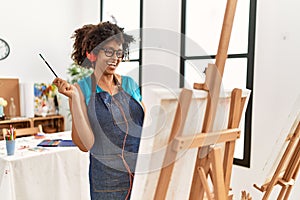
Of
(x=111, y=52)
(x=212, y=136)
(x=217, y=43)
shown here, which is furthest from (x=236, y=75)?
(x=212, y=136)

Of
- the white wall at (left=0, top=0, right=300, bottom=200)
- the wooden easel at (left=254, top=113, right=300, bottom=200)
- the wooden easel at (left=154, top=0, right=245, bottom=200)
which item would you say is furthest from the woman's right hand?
the wooden easel at (left=254, top=113, right=300, bottom=200)

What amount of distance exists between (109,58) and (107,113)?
0.75 ft

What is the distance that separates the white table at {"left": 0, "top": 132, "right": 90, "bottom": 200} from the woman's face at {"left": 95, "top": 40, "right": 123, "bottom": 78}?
3.45 feet

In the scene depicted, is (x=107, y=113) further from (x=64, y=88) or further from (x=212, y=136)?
(x=212, y=136)

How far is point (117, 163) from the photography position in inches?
46.5

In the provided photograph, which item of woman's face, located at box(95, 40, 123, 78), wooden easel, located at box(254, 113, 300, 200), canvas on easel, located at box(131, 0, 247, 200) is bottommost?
wooden easel, located at box(254, 113, 300, 200)

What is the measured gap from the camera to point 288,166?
4.42ft

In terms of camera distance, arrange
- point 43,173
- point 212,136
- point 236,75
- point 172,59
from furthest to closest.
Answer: point 172,59
point 236,75
point 43,173
point 212,136

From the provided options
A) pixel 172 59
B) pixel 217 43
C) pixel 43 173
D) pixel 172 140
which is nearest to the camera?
pixel 172 140

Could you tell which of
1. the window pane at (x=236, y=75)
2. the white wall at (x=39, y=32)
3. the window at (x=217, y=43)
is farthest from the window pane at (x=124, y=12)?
the window pane at (x=236, y=75)

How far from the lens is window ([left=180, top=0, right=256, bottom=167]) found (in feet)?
7.90

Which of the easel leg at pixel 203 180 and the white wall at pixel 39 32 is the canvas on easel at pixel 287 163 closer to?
the easel leg at pixel 203 180

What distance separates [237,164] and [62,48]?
293 cm

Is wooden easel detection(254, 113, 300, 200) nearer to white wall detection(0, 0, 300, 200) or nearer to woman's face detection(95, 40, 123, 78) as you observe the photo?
white wall detection(0, 0, 300, 200)
